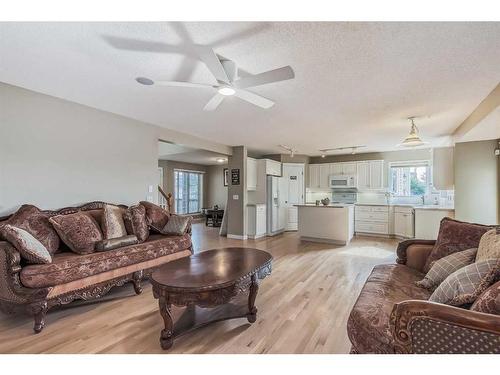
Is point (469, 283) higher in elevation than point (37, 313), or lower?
higher

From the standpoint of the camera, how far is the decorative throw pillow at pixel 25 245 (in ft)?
7.00

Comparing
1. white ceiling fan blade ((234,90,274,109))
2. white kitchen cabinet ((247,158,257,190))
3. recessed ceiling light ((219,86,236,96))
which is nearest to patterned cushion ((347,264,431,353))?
white ceiling fan blade ((234,90,274,109))

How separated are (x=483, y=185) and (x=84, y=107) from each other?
6491 millimetres

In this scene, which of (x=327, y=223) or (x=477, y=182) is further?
(x=327, y=223)

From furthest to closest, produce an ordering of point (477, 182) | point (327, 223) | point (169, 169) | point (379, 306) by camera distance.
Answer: point (169, 169)
point (327, 223)
point (477, 182)
point (379, 306)

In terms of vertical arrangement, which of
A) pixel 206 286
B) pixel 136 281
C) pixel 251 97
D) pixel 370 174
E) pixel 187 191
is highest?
pixel 251 97

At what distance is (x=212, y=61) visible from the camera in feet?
6.00

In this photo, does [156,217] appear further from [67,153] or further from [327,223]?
[327,223]

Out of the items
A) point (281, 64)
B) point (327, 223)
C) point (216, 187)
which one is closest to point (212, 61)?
point (281, 64)

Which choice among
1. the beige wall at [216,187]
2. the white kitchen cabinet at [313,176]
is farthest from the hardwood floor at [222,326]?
the beige wall at [216,187]

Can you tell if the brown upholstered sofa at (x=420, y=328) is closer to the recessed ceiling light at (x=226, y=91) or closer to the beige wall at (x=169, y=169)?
the recessed ceiling light at (x=226, y=91)

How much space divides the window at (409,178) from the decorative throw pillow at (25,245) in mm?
7468

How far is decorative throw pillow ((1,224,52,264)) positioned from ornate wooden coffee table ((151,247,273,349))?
1.10m

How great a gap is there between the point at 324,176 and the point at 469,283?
637cm
